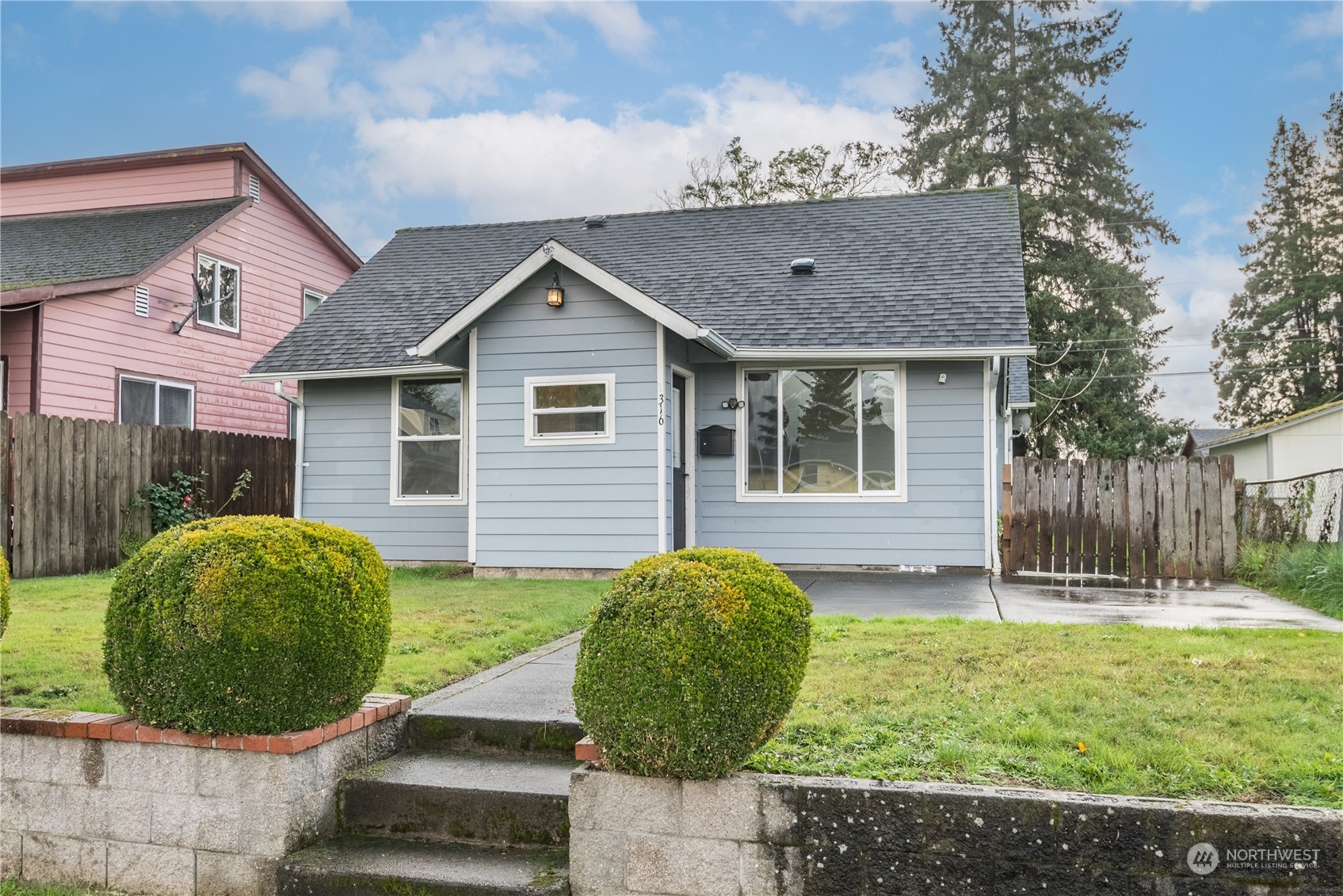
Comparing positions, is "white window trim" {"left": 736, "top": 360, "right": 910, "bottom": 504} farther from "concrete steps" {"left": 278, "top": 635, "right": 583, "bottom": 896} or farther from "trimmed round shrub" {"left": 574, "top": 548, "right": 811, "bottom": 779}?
"trimmed round shrub" {"left": 574, "top": 548, "right": 811, "bottom": 779}

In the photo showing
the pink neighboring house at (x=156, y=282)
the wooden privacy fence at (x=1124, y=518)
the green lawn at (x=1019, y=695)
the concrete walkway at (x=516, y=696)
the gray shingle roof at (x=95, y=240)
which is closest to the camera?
the green lawn at (x=1019, y=695)

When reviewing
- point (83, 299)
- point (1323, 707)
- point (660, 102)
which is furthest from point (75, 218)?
point (1323, 707)

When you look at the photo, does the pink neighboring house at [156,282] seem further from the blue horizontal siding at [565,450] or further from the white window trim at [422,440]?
the blue horizontal siding at [565,450]

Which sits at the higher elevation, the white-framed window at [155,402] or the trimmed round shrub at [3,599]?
the white-framed window at [155,402]

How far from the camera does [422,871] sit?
11.3 ft

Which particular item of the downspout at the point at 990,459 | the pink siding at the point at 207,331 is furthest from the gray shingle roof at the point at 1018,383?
the pink siding at the point at 207,331

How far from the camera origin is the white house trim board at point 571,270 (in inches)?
383

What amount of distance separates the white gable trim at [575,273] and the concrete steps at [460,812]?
577 cm

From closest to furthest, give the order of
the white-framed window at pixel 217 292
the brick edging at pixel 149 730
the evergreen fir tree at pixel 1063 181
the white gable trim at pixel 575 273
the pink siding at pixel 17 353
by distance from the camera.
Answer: the brick edging at pixel 149 730 → the white gable trim at pixel 575 273 → the pink siding at pixel 17 353 → the white-framed window at pixel 217 292 → the evergreen fir tree at pixel 1063 181

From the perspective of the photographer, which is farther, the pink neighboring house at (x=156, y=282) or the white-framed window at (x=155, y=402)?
the white-framed window at (x=155, y=402)

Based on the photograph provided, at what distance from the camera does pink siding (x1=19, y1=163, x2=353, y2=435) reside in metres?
13.6

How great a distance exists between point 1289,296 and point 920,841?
36.6m

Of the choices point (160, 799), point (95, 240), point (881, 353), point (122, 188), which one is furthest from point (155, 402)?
point (160, 799)

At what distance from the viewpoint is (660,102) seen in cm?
2075
